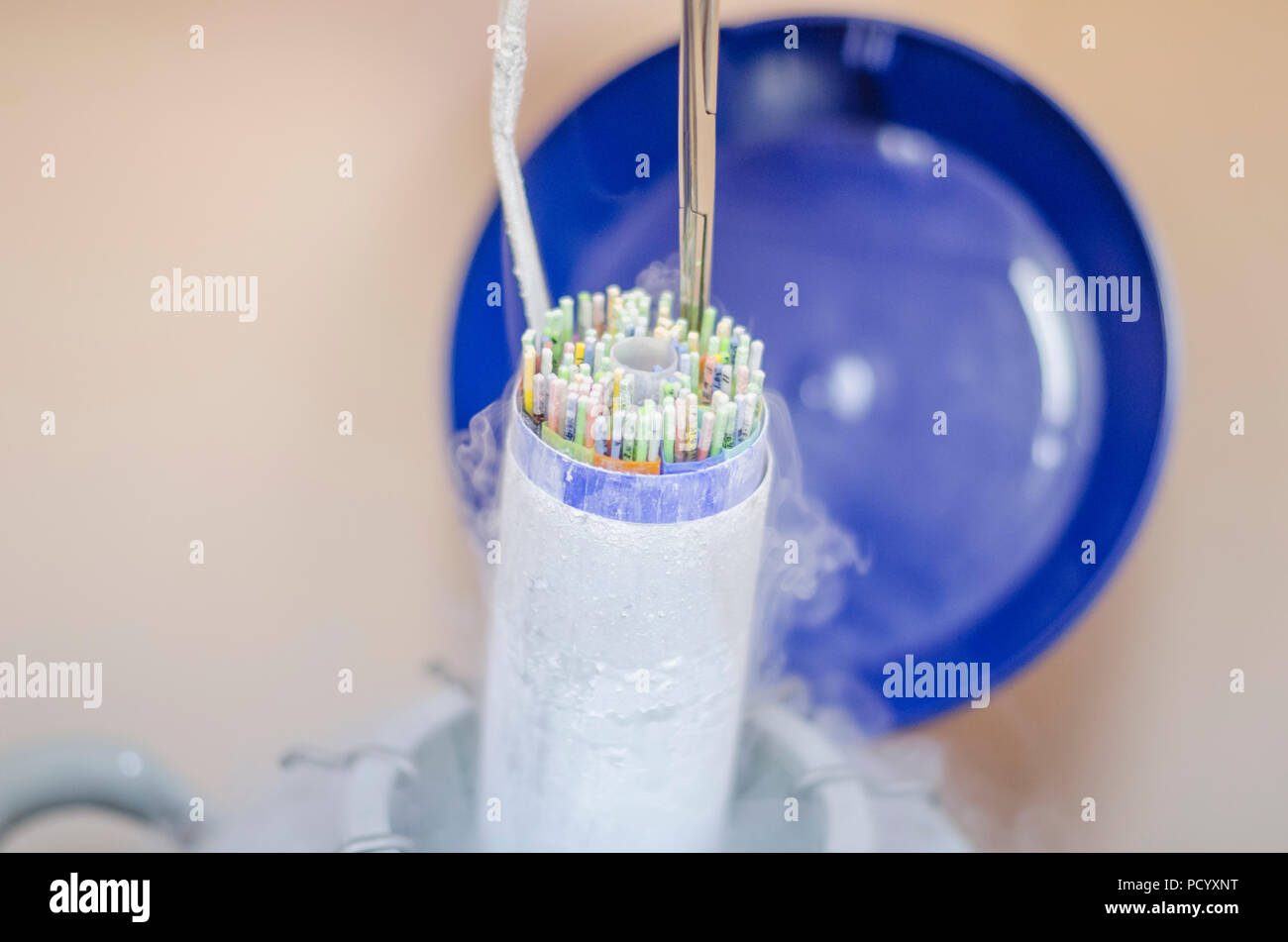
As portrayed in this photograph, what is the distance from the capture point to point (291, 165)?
82 cm

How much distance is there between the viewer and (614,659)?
57 cm

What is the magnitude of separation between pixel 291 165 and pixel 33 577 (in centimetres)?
34

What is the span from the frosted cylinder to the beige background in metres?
0.22

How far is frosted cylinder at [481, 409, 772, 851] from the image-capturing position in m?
0.55

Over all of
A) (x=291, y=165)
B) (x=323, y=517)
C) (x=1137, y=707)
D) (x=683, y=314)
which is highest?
(x=291, y=165)

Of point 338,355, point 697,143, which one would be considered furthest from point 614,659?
point 338,355

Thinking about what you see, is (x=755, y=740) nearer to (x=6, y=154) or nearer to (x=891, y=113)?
(x=891, y=113)

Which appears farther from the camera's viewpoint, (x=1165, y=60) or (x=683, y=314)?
(x=1165, y=60)

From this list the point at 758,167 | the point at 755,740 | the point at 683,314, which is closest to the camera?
the point at 683,314

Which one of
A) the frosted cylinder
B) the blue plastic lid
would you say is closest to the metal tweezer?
the frosted cylinder

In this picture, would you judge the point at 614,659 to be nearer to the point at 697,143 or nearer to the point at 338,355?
the point at 697,143

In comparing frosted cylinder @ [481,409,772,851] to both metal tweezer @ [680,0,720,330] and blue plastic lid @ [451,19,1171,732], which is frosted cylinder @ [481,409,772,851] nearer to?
metal tweezer @ [680,0,720,330]

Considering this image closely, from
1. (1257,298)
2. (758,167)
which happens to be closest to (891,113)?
(758,167)

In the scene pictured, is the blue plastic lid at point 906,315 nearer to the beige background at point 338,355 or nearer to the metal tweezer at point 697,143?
the beige background at point 338,355
